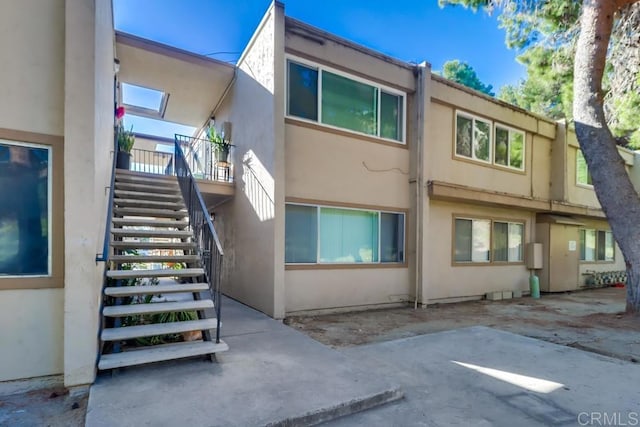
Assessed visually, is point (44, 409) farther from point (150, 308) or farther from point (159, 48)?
point (159, 48)

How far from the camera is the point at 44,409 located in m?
2.88

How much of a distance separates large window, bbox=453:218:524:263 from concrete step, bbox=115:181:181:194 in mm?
6911

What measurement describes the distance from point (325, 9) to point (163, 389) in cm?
977

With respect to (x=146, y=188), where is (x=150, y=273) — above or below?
below

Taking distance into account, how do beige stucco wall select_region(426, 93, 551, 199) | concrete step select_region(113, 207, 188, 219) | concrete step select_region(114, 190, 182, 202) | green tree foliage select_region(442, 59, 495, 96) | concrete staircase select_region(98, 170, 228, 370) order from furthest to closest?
green tree foliage select_region(442, 59, 495, 96) < beige stucco wall select_region(426, 93, 551, 199) < concrete step select_region(114, 190, 182, 202) < concrete step select_region(113, 207, 188, 219) < concrete staircase select_region(98, 170, 228, 370)

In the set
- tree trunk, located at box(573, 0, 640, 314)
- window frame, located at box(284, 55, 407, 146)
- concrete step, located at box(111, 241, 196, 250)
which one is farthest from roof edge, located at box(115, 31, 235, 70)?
tree trunk, located at box(573, 0, 640, 314)

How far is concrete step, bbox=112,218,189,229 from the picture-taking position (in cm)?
536

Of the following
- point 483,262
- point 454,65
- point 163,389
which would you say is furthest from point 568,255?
point 454,65

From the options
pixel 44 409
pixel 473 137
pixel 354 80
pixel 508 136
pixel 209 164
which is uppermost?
pixel 354 80

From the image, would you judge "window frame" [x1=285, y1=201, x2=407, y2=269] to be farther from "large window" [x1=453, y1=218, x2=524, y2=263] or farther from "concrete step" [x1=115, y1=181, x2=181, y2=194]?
"concrete step" [x1=115, y1=181, x2=181, y2=194]

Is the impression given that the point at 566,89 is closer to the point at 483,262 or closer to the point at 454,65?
the point at 483,262

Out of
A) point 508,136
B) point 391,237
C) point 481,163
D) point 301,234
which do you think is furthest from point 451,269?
point 508,136

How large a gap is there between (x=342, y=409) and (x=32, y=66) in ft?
14.1

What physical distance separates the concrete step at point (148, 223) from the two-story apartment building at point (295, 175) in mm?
1109
